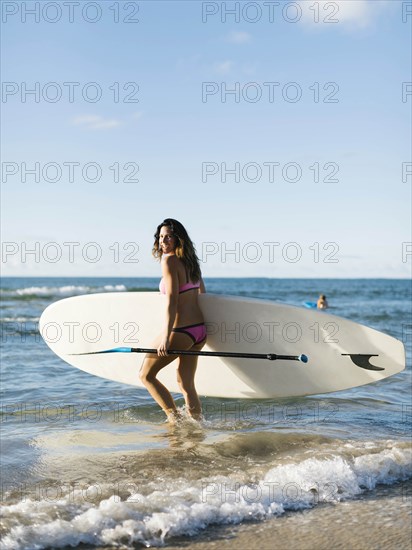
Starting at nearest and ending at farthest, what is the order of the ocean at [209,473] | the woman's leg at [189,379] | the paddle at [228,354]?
the ocean at [209,473]
the paddle at [228,354]
the woman's leg at [189,379]

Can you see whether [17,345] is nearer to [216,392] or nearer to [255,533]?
[216,392]

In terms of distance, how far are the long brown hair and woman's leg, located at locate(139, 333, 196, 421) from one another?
1.64 feet

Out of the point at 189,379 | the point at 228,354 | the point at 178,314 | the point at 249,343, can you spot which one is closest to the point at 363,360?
the point at 249,343

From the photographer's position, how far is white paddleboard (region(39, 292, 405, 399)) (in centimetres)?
524

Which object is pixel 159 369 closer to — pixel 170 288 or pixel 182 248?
pixel 170 288

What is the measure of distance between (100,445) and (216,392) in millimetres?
1372

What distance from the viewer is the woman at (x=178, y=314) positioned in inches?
181

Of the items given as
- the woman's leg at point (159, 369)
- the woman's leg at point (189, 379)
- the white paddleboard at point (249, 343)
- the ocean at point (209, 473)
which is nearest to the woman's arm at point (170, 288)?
the woman's leg at point (159, 369)

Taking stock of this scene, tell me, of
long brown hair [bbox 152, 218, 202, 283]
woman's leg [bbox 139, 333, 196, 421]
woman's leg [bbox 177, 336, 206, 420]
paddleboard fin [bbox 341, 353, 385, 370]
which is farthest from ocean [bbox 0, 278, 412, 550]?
long brown hair [bbox 152, 218, 202, 283]

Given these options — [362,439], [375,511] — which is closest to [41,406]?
A: [362,439]

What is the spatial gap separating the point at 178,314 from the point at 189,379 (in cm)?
55

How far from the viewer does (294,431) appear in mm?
4902

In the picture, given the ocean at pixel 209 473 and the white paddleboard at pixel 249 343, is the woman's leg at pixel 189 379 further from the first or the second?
the white paddleboard at pixel 249 343

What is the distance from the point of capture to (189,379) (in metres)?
4.93
